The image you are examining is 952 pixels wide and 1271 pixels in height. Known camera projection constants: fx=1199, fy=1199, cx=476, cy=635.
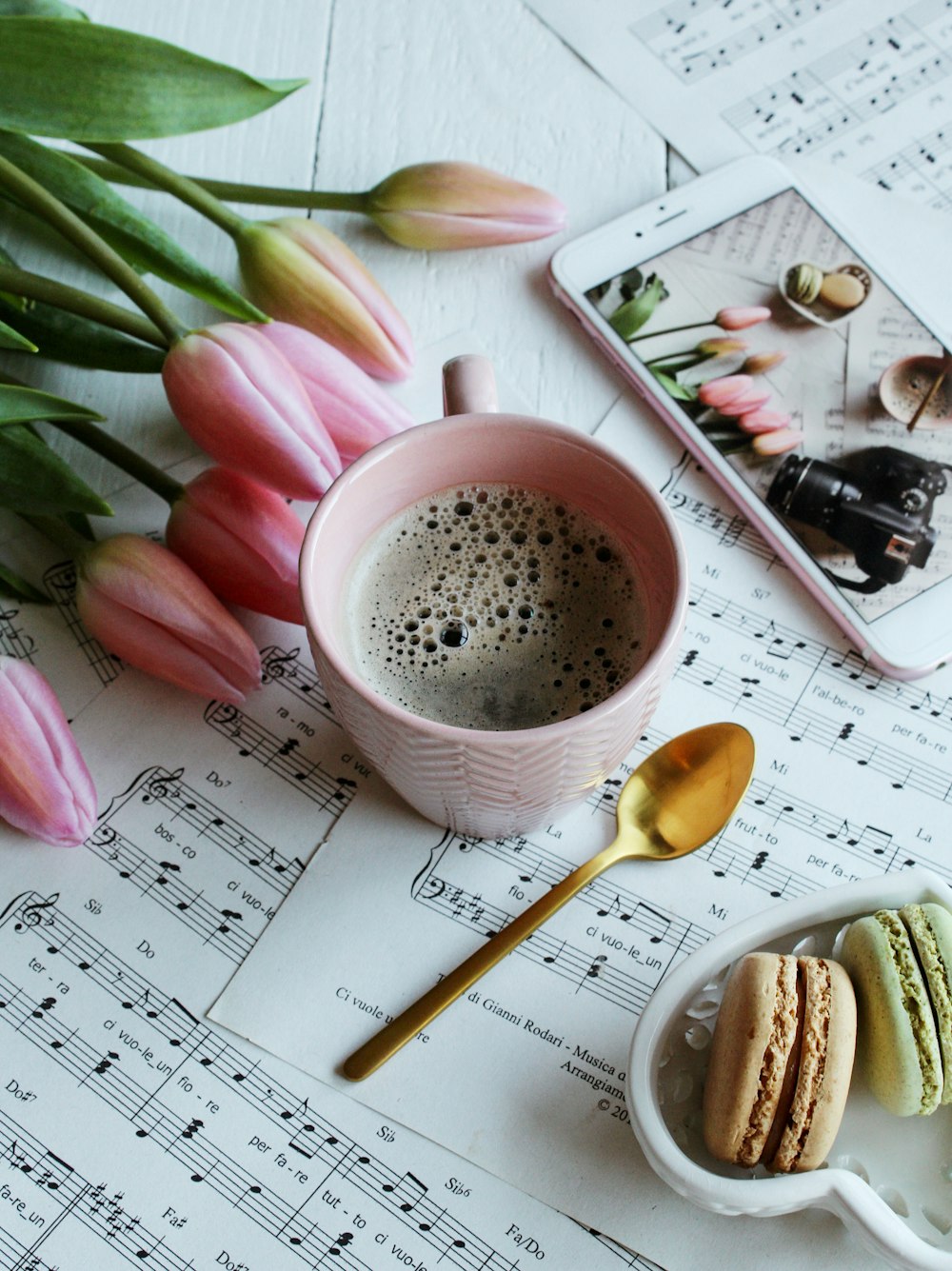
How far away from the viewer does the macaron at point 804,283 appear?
816 millimetres

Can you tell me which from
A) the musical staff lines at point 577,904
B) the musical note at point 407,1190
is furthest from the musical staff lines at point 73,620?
the musical note at point 407,1190

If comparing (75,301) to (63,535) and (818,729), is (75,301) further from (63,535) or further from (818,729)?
(818,729)

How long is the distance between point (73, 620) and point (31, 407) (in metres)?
0.15

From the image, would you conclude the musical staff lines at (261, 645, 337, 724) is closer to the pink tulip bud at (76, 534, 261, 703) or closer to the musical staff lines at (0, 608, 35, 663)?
the pink tulip bud at (76, 534, 261, 703)

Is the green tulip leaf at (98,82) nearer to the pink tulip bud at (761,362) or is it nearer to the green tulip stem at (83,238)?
the green tulip stem at (83,238)

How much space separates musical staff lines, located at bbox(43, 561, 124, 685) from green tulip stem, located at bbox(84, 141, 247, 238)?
24 centimetres

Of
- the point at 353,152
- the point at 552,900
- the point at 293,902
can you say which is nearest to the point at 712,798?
the point at 552,900

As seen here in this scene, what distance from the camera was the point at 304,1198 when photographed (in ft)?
1.96

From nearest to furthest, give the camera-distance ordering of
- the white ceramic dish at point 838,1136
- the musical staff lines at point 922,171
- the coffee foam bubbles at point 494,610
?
the white ceramic dish at point 838,1136
the coffee foam bubbles at point 494,610
the musical staff lines at point 922,171

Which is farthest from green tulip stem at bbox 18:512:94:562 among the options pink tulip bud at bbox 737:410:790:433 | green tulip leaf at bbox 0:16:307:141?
pink tulip bud at bbox 737:410:790:433

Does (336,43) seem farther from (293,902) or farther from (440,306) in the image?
(293,902)

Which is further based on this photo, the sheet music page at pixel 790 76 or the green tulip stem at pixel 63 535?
→ the sheet music page at pixel 790 76

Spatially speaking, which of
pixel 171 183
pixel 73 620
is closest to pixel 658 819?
pixel 73 620

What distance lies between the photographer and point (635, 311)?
2.66 feet
